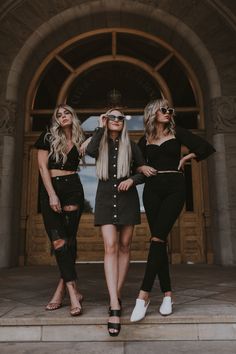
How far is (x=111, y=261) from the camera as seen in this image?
9.89ft

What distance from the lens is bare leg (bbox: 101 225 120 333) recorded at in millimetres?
2938

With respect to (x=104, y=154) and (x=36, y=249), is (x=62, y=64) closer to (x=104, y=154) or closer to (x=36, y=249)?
(x=36, y=249)

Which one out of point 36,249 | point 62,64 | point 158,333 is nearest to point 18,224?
point 36,249

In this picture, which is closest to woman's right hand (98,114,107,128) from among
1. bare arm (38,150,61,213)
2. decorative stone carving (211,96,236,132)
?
bare arm (38,150,61,213)

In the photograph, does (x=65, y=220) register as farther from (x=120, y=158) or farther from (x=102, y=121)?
(x=102, y=121)

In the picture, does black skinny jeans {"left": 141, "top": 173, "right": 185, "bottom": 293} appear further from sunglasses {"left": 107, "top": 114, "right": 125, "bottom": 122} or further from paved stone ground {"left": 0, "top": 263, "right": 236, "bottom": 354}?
sunglasses {"left": 107, "top": 114, "right": 125, "bottom": 122}

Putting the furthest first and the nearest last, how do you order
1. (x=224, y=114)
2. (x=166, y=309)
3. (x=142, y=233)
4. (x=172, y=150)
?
(x=142, y=233) < (x=224, y=114) < (x=172, y=150) < (x=166, y=309)

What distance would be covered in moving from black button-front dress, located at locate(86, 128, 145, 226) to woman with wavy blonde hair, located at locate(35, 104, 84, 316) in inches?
14.1

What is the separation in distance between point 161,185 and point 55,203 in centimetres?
Answer: 101

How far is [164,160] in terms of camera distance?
3.29m

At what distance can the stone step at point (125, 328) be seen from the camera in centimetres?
294

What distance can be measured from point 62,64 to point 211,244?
5765 millimetres

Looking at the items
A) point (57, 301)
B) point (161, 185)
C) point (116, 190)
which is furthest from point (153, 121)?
point (57, 301)

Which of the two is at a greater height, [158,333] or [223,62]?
[223,62]
